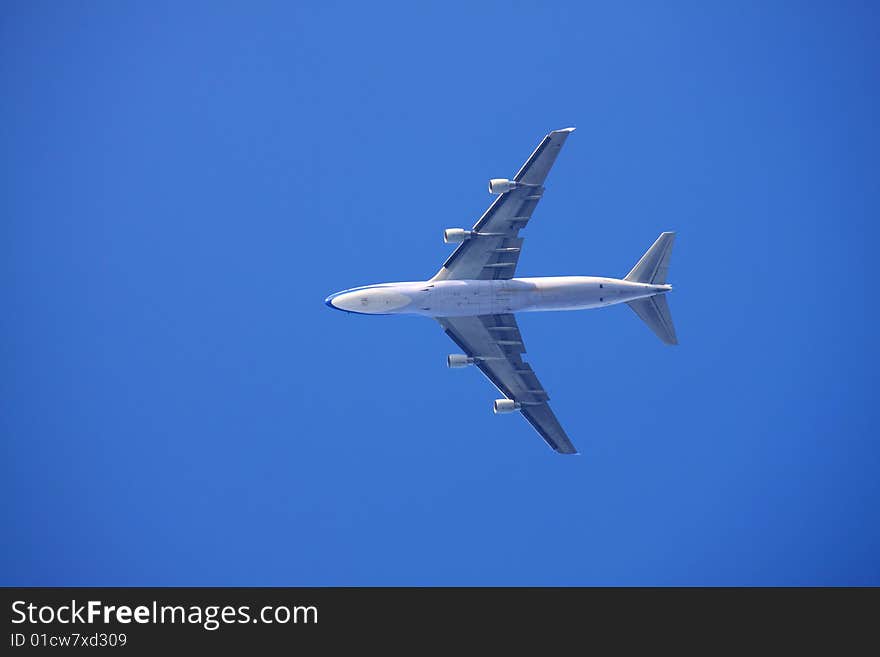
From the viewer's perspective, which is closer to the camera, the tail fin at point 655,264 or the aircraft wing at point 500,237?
the aircraft wing at point 500,237

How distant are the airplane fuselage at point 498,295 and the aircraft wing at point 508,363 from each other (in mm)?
2606

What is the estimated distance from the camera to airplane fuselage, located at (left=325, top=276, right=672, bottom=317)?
60.8 metres

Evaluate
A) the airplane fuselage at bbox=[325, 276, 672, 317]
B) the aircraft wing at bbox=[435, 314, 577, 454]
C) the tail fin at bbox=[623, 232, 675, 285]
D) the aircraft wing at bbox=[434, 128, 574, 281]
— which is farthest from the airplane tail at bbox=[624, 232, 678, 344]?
the aircraft wing at bbox=[435, 314, 577, 454]

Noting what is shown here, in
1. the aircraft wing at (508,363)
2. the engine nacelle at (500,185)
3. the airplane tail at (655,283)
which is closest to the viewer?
the engine nacelle at (500,185)

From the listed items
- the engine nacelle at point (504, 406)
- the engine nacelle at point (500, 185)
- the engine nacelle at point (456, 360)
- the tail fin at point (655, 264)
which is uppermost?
the engine nacelle at point (500, 185)

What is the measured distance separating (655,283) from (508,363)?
40.0 feet

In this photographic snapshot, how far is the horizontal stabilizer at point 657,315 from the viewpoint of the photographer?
209ft

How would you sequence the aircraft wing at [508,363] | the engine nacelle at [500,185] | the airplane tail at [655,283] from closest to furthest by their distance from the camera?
the engine nacelle at [500,185]
the airplane tail at [655,283]
the aircraft wing at [508,363]

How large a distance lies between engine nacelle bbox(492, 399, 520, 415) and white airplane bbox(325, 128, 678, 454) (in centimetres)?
298

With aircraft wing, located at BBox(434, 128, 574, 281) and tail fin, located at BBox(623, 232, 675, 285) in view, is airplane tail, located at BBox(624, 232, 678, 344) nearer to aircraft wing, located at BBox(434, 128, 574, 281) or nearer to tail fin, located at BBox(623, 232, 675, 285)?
tail fin, located at BBox(623, 232, 675, 285)

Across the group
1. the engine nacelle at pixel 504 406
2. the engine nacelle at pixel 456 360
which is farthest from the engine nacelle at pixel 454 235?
the engine nacelle at pixel 504 406

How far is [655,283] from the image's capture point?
64.2 m

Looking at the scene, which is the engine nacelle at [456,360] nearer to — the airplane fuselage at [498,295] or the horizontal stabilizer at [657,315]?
the airplane fuselage at [498,295]

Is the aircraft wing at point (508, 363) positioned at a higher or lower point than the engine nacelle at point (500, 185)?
lower
